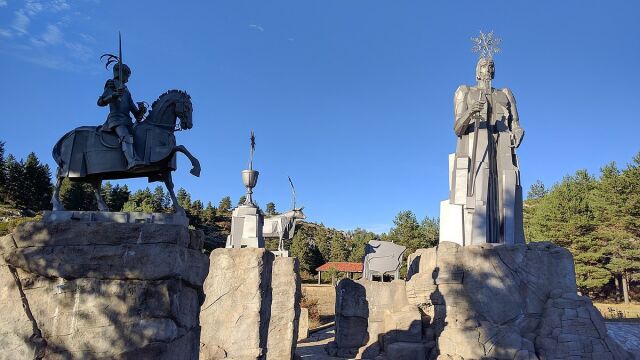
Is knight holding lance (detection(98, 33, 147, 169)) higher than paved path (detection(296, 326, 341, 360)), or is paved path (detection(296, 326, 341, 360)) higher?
knight holding lance (detection(98, 33, 147, 169))

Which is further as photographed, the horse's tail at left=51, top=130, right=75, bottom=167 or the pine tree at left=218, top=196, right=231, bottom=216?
the pine tree at left=218, top=196, right=231, bottom=216

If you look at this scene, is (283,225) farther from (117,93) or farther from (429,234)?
(429,234)

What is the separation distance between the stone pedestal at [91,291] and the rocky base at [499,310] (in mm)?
6439

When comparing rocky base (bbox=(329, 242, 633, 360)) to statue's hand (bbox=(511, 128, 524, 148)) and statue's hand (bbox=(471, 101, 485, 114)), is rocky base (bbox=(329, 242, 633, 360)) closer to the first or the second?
statue's hand (bbox=(511, 128, 524, 148))

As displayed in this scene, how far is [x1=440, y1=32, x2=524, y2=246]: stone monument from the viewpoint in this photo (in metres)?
10.7

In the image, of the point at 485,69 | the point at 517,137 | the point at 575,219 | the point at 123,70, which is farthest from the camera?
the point at 575,219

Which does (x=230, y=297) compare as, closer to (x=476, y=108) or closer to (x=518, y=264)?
(x=518, y=264)

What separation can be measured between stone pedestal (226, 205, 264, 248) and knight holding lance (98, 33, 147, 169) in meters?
5.95

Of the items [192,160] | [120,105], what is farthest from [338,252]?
[120,105]

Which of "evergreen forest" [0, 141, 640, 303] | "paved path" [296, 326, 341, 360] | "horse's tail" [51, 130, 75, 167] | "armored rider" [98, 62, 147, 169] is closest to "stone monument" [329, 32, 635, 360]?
"paved path" [296, 326, 341, 360]

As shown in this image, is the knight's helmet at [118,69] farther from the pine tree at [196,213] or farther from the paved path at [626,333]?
the pine tree at [196,213]

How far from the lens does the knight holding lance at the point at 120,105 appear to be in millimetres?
5117

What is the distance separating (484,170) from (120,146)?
8616mm

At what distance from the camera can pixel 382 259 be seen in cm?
1889
